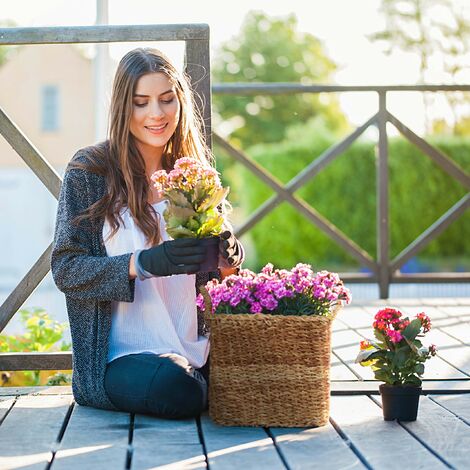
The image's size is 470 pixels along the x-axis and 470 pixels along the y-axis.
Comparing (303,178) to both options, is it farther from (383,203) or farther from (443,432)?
(443,432)

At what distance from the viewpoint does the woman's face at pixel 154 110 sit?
2.87 metres

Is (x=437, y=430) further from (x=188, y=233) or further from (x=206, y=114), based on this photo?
(x=206, y=114)

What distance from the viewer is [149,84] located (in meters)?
2.88

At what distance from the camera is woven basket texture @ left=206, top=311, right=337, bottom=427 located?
263 centimetres

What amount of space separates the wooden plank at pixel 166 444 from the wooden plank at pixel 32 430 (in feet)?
0.67

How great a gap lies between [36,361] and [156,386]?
0.75 meters

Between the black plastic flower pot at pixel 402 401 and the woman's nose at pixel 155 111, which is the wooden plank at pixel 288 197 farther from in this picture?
the black plastic flower pot at pixel 402 401

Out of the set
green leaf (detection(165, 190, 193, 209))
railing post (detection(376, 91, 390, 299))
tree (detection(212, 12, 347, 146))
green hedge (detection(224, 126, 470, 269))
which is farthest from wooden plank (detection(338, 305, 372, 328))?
tree (detection(212, 12, 347, 146))

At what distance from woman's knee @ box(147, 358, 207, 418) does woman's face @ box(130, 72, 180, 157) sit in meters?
0.63

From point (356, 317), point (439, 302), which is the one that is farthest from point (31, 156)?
point (439, 302)

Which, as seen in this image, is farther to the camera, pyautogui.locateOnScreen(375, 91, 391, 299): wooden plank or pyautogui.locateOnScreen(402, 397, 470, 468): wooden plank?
pyautogui.locateOnScreen(375, 91, 391, 299): wooden plank

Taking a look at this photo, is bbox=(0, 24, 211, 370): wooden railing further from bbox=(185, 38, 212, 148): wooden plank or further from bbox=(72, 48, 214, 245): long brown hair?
bbox=(72, 48, 214, 245): long brown hair

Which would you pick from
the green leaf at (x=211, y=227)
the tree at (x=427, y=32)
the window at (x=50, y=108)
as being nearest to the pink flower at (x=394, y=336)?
the green leaf at (x=211, y=227)

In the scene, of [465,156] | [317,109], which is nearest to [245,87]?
[465,156]
